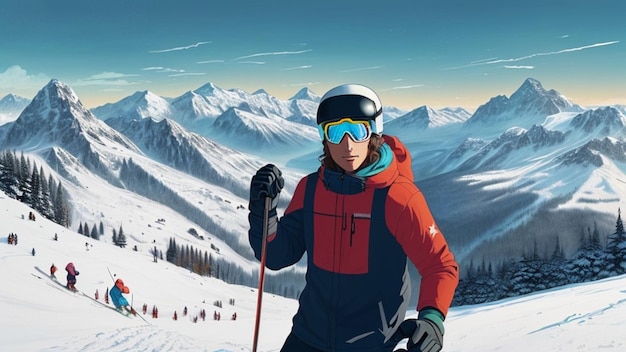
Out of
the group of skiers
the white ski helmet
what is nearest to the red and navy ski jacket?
the white ski helmet

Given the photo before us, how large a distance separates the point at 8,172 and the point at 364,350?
258 feet

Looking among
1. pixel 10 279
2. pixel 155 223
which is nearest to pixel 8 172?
pixel 10 279

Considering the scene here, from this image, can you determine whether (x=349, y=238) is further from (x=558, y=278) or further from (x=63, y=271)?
(x=558, y=278)

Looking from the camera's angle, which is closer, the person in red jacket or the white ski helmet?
the person in red jacket

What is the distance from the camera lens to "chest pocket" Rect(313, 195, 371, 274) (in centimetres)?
342

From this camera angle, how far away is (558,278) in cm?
5738

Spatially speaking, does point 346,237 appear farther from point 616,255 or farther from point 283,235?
point 616,255

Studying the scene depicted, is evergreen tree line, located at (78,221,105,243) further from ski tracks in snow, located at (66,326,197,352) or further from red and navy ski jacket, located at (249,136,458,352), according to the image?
red and navy ski jacket, located at (249,136,458,352)

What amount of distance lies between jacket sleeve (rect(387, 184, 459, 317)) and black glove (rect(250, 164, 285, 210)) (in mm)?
885

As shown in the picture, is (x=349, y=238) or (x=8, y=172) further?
(x=8, y=172)

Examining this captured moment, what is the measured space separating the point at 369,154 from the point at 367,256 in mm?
792

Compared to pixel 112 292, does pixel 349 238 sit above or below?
above

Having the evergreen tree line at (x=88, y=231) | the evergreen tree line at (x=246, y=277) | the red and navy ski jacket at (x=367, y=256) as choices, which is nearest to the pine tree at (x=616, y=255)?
the red and navy ski jacket at (x=367, y=256)

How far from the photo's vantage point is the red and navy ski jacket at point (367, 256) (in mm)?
3281
